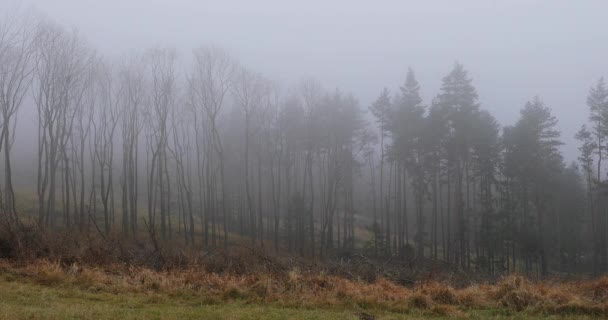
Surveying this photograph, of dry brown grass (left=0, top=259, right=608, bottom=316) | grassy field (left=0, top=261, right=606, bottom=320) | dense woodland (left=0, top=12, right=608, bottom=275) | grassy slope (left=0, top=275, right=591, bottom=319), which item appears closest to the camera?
grassy slope (left=0, top=275, right=591, bottom=319)

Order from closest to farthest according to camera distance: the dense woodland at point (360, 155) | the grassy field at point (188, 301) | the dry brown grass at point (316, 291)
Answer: the grassy field at point (188, 301) → the dry brown grass at point (316, 291) → the dense woodland at point (360, 155)

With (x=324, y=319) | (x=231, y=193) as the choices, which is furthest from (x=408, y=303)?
(x=231, y=193)

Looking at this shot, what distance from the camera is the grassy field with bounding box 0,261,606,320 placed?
7164 mm

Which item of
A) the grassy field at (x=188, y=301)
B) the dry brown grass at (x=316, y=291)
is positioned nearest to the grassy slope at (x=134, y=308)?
the grassy field at (x=188, y=301)

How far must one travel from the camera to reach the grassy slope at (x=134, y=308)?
6.78 meters

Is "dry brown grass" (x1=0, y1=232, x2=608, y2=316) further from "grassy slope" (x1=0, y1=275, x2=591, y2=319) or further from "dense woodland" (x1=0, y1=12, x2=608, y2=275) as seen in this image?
"dense woodland" (x1=0, y1=12, x2=608, y2=275)

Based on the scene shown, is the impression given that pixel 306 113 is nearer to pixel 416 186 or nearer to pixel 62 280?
pixel 416 186

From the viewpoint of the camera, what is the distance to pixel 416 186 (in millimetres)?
38844

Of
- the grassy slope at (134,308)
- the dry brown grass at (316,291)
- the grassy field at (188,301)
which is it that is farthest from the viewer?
the dry brown grass at (316,291)

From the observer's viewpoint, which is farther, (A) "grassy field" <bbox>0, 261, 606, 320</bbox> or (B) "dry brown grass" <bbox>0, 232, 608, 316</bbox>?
(B) "dry brown grass" <bbox>0, 232, 608, 316</bbox>

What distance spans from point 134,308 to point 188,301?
1.18 m

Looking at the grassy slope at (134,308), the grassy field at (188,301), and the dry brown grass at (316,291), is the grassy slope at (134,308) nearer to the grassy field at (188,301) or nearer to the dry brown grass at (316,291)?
the grassy field at (188,301)

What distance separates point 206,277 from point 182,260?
3161 millimetres

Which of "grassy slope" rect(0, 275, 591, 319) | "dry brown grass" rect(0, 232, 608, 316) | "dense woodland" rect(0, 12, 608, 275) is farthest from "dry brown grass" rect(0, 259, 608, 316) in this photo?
"dense woodland" rect(0, 12, 608, 275)
